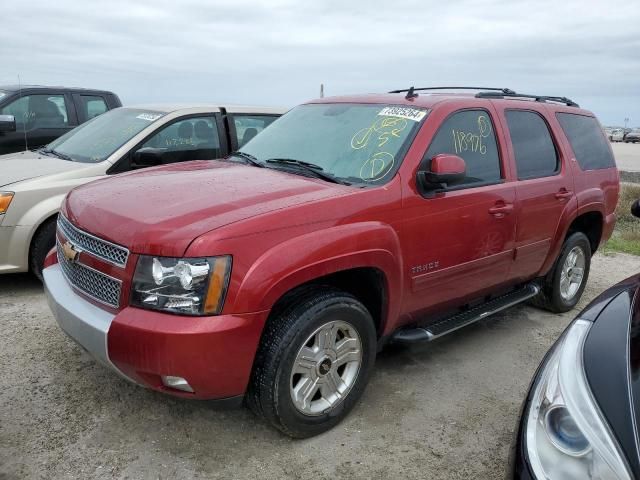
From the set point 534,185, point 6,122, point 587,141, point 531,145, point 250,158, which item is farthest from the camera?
point 6,122

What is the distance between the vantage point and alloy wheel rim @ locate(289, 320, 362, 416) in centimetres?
288

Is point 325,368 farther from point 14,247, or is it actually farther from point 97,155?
point 97,155

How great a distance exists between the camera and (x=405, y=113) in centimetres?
361

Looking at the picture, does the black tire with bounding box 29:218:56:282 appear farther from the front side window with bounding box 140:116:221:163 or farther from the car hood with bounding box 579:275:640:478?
the car hood with bounding box 579:275:640:478

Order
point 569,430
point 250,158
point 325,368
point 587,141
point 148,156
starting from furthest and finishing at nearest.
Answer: point 148,156 → point 587,141 → point 250,158 → point 325,368 → point 569,430

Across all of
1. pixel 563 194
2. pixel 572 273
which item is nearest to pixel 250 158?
pixel 563 194

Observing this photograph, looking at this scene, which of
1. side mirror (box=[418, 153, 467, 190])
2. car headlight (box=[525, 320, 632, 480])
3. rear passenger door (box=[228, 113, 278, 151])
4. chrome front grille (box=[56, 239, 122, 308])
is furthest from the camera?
rear passenger door (box=[228, 113, 278, 151])

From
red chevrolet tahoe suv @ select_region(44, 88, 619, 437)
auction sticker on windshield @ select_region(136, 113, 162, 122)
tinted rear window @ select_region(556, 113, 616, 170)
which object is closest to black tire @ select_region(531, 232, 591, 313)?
red chevrolet tahoe suv @ select_region(44, 88, 619, 437)

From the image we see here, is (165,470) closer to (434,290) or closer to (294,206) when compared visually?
(294,206)

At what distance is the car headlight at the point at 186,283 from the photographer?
2488 millimetres


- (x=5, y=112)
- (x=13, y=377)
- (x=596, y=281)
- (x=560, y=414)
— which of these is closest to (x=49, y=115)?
(x=5, y=112)

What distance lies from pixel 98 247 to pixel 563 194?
3.40 meters

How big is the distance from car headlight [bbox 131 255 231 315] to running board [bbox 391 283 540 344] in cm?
134

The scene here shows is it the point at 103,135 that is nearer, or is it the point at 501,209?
the point at 501,209
